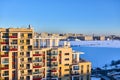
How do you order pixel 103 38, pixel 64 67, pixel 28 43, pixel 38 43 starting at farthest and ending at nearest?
1. pixel 103 38
2. pixel 38 43
3. pixel 64 67
4. pixel 28 43

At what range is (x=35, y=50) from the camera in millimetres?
7324

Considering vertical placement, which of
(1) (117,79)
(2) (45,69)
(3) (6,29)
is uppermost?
(3) (6,29)

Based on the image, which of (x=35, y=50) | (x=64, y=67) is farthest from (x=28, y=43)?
(x=64, y=67)

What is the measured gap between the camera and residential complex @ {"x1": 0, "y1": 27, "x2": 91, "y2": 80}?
6952mm

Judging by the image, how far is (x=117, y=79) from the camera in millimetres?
10922

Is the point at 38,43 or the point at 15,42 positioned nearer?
the point at 15,42

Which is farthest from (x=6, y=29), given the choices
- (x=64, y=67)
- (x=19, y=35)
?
(x=64, y=67)

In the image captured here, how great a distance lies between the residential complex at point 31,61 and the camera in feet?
22.8

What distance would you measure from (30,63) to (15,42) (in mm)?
643

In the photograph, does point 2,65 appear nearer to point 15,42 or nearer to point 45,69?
point 15,42

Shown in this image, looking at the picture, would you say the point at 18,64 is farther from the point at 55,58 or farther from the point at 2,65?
the point at 55,58

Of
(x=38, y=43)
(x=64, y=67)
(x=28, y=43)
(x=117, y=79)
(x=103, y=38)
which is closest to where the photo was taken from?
(x=28, y=43)

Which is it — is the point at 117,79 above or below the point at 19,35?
below

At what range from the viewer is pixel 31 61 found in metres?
7.20
